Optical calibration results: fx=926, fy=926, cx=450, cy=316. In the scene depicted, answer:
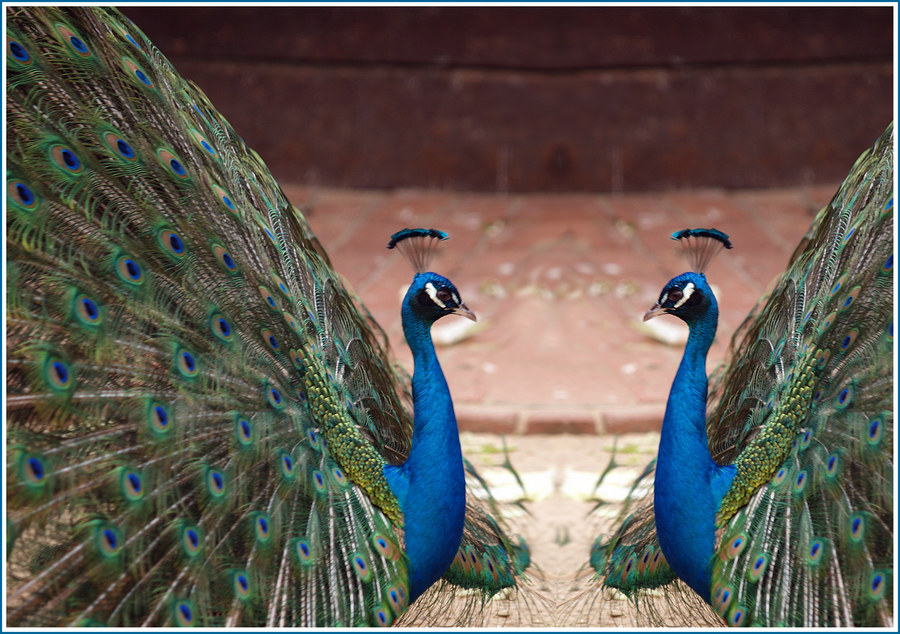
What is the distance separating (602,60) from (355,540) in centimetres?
588

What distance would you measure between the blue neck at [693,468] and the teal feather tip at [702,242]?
0.47 feet

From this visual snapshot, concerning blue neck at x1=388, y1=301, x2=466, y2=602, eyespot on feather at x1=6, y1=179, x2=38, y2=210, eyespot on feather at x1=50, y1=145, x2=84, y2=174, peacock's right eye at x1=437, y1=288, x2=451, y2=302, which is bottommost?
blue neck at x1=388, y1=301, x2=466, y2=602

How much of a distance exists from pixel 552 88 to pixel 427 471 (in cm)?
563

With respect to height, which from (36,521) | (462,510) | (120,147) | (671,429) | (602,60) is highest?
(602,60)

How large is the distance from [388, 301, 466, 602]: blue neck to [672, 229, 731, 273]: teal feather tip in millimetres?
699

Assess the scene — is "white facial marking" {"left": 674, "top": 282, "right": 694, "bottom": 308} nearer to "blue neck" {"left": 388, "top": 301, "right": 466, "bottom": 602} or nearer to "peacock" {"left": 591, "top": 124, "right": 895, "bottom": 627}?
"peacock" {"left": 591, "top": 124, "right": 895, "bottom": 627}

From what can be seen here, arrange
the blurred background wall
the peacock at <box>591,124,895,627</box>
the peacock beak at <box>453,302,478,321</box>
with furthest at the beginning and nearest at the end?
the blurred background wall → the peacock beak at <box>453,302,478,321</box> → the peacock at <box>591,124,895,627</box>

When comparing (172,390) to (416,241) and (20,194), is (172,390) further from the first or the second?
(416,241)

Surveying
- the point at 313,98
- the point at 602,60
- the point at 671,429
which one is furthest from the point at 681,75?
the point at 671,429

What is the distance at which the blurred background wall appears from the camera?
293 inches

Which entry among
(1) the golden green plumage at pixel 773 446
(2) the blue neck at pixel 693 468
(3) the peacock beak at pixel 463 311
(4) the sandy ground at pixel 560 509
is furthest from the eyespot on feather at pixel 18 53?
(4) the sandy ground at pixel 560 509

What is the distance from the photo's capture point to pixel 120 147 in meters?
2.20

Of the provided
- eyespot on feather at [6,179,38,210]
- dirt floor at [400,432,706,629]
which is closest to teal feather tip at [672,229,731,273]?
dirt floor at [400,432,706,629]

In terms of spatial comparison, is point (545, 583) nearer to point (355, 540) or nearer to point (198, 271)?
point (355, 540)
